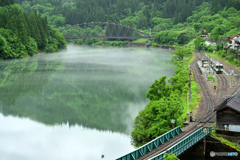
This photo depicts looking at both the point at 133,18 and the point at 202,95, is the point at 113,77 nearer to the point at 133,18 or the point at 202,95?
the point at 202,95

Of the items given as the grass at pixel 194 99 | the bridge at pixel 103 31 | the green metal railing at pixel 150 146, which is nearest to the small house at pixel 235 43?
the grass at pixel 194 99

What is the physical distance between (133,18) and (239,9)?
196 ft

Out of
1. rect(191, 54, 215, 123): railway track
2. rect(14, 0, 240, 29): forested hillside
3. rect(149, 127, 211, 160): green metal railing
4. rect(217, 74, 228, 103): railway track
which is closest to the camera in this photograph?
rect(149, 127, 211, 160): green metal railing

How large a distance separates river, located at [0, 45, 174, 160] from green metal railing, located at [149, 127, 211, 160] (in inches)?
212

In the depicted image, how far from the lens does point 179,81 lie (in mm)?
40781

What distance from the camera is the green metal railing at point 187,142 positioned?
21.5 metres

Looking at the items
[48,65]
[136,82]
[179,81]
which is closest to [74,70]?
[48,65]

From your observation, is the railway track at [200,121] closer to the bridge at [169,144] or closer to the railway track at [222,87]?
the bridge at [169,144]

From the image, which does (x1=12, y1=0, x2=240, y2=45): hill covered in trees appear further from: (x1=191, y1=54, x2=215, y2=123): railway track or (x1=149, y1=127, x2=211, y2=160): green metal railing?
(x1=149, y1=127, x2=211, y2=160): green metal railing

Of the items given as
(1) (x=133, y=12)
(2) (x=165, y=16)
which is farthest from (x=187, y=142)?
(1) (x=133, y=12)

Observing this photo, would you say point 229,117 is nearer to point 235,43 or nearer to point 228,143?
point 228,143

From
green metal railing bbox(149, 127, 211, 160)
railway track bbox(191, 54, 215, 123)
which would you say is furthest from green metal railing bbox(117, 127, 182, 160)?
railway track bbox(191, 54, 215, 123)

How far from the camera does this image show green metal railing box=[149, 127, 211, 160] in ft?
70.5

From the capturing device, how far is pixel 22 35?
86.5 metres
